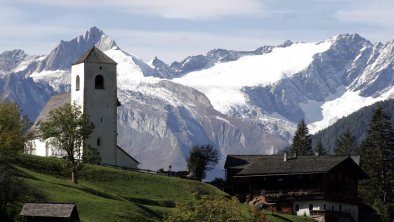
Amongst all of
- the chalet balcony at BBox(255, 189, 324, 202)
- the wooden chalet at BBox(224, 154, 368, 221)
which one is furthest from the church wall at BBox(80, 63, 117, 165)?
the chalet balcony at BBox(255, 189, 324, 202)

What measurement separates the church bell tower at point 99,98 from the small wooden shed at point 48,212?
171ft

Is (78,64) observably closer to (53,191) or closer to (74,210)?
(53,191)

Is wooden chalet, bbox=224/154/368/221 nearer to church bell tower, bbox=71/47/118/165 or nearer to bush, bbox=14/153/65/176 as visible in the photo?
church bell tower, bbox=71/47/118/165

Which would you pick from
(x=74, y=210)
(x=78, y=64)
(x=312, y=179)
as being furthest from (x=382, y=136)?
(x=74, y=210)

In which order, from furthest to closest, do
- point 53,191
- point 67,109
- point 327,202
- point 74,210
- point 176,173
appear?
point 176,173, point 327,202, point 67,109, point 53,191, point 74,210

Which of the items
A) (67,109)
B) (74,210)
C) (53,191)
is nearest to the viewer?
(74,210)

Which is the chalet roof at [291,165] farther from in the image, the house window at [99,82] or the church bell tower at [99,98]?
the house window at [99,82]

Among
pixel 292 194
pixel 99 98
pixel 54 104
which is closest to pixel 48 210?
pixel 292 194

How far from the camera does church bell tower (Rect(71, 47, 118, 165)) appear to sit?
143m

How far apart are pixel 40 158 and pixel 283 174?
1112 inches

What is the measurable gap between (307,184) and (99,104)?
97.6 feet

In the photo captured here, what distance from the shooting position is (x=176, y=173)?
14775 centimetres

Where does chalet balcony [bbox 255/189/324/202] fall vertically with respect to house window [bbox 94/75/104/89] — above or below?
below

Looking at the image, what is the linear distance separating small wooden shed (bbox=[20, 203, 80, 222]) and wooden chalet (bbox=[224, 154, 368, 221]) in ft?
148
